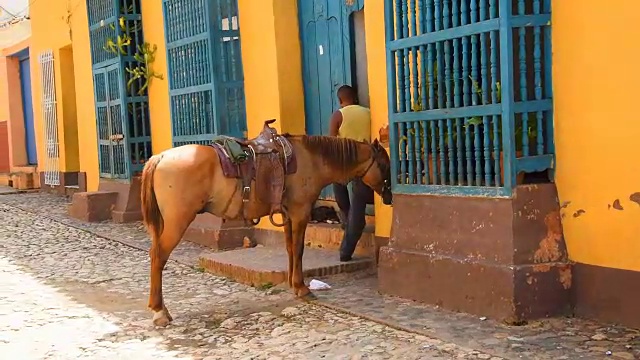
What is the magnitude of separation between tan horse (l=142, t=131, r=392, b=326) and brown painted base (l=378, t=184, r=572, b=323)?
0.85 m

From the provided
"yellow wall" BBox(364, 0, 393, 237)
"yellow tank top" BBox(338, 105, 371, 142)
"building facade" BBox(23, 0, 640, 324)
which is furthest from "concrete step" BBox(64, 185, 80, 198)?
"yellow wall" BBox(364, 0, 393, 237)

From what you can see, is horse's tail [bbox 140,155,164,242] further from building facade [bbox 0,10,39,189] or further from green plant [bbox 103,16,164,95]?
building facade [bbox 0,10,39,189]

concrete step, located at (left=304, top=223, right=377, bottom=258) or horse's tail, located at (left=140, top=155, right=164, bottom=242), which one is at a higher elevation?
horse's tail, located at (left=140, top=155, right=164, bottom=242)

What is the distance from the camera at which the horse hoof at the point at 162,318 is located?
558 centimetres

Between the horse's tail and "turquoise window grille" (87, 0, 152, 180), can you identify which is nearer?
the horse's tail

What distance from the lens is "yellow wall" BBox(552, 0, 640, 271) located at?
4590 millimetres

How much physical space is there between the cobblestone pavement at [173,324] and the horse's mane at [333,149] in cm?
116

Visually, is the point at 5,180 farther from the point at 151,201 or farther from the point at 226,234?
the point at 151,201

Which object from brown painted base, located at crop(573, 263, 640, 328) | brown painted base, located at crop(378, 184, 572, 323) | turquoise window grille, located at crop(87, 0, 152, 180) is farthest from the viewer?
turquoise window grille, located at crop(87, 0, 152, 180)

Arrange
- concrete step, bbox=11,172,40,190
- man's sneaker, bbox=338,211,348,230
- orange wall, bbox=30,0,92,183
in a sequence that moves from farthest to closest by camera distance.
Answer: concrete step, bbox=11,172,40,190 < orange wall, bbox=30,0,92,183 < man's sneaker, bbox=338,211,348,230

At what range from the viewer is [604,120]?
4742 millimetres

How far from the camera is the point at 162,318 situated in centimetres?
560

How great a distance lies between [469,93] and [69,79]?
1235cm

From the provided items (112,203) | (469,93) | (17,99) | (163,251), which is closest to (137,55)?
(112,203)
